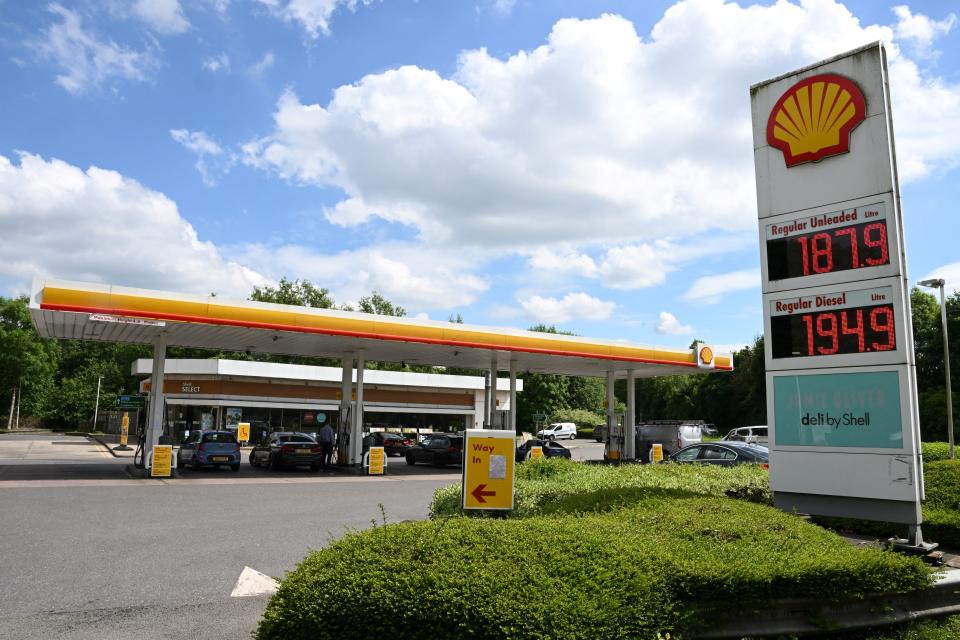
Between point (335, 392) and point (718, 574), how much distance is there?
40.2m

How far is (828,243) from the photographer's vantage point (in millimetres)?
8969

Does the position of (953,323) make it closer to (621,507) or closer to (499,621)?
(621,507)

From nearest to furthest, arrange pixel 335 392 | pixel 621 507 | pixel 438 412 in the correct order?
pixel 621 507, pixel 335 392, pixel 438 412

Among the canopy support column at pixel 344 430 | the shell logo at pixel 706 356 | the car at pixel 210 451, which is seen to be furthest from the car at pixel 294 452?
the shell logo at pixel 706 356

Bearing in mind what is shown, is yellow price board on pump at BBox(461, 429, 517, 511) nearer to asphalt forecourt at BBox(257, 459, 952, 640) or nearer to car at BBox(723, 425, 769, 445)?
asphalt forecourt at BBox(257, 459, 952, 640)

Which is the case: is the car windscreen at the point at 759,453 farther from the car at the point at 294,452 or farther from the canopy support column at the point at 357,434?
the car at the point at 294,452

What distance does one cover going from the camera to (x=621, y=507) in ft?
23.1

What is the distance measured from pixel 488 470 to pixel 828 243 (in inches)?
201

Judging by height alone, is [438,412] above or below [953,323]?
below

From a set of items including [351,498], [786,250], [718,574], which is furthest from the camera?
[351,498]

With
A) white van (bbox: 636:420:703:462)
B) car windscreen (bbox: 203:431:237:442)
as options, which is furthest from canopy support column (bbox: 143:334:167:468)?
white van (bbox: 636:420:703:462)

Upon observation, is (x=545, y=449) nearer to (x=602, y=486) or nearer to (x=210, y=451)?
(x=210, y=451)

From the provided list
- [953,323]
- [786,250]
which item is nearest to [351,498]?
[786,250]

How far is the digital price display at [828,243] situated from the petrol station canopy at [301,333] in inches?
535
